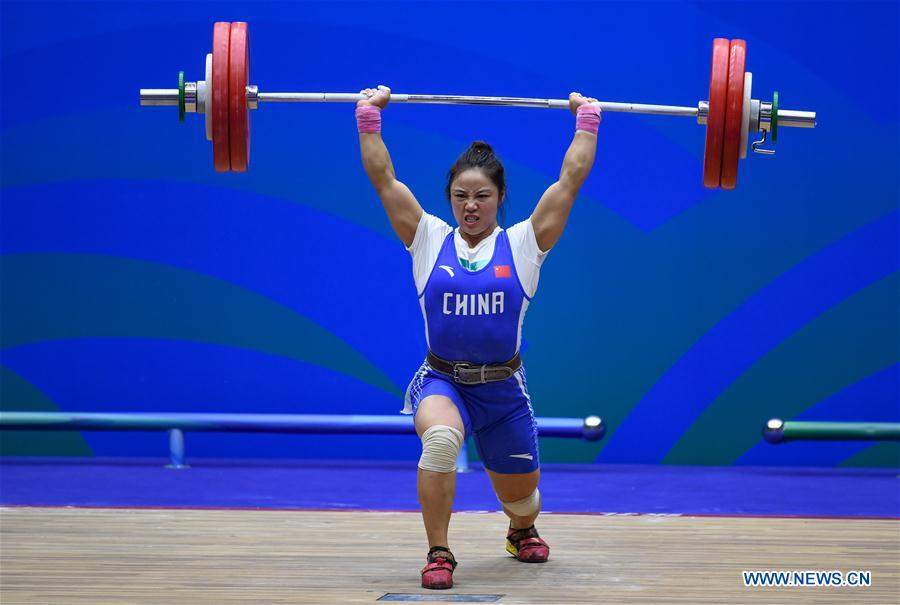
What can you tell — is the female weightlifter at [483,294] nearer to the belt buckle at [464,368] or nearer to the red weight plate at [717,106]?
the belt buckle at [464,368]

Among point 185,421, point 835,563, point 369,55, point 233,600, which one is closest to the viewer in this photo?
point 233,600

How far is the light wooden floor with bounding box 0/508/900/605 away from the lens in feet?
10.7

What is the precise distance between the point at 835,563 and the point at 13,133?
4.84 metres

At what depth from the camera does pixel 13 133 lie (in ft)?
21.8

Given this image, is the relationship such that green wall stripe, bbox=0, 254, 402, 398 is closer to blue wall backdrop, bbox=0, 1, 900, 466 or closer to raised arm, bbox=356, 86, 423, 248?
blue wall backdrop, bbox=0, 1, 900, 466

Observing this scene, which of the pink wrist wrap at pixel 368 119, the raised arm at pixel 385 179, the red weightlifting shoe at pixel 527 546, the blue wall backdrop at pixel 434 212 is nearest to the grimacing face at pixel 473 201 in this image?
the raised arm at pixel 385 179

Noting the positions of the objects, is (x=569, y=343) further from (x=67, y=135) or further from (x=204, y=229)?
(x=67, y=135)

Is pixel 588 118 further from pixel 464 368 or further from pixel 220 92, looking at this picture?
pixel 220 92

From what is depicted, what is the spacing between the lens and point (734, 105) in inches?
154

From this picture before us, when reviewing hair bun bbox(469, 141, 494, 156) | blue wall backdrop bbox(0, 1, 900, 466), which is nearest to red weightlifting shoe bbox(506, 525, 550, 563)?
hair bun bbox(469, 141, 494, 156)

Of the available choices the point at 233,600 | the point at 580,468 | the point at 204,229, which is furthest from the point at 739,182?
the point at 233,600

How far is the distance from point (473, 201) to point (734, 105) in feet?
2.99

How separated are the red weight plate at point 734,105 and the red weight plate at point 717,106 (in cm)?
1

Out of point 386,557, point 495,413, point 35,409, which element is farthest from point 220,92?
point 35,409
